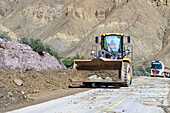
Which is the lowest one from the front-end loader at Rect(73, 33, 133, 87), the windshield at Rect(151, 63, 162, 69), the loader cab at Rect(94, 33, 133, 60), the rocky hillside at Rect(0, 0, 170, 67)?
the front-end loader at Rect(73, 33, 133, 87)

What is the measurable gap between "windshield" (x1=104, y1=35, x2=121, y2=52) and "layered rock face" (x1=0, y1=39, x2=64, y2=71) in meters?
7.13

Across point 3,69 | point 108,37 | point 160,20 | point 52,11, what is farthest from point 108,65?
point 52,11

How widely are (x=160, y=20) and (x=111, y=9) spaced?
19.4m

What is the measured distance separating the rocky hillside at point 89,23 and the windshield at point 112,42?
57407 millimetres

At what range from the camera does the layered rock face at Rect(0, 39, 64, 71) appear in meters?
23.1

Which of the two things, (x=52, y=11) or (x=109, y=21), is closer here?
(x=109, y=21)

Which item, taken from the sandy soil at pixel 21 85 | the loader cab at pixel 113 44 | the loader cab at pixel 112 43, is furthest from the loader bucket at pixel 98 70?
the loader cab at pixel 112 43

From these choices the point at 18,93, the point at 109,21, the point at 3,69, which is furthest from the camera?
the point at 109,21

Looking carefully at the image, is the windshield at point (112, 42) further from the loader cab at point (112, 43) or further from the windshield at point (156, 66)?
the windshield at point (156, 66)

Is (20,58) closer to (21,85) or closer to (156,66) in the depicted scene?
(21,85)

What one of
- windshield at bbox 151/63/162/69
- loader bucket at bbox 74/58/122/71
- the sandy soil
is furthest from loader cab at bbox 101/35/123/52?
windshield at bbox 151/63/162/69

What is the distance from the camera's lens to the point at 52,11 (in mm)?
117625

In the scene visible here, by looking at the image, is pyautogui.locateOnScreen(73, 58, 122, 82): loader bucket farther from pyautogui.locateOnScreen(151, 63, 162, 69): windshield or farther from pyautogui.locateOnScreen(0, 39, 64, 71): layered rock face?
pyautogui.locateOnScreen(151, 63, 162, 69): windshield

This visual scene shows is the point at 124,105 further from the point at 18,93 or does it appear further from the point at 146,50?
the point at 146,50
